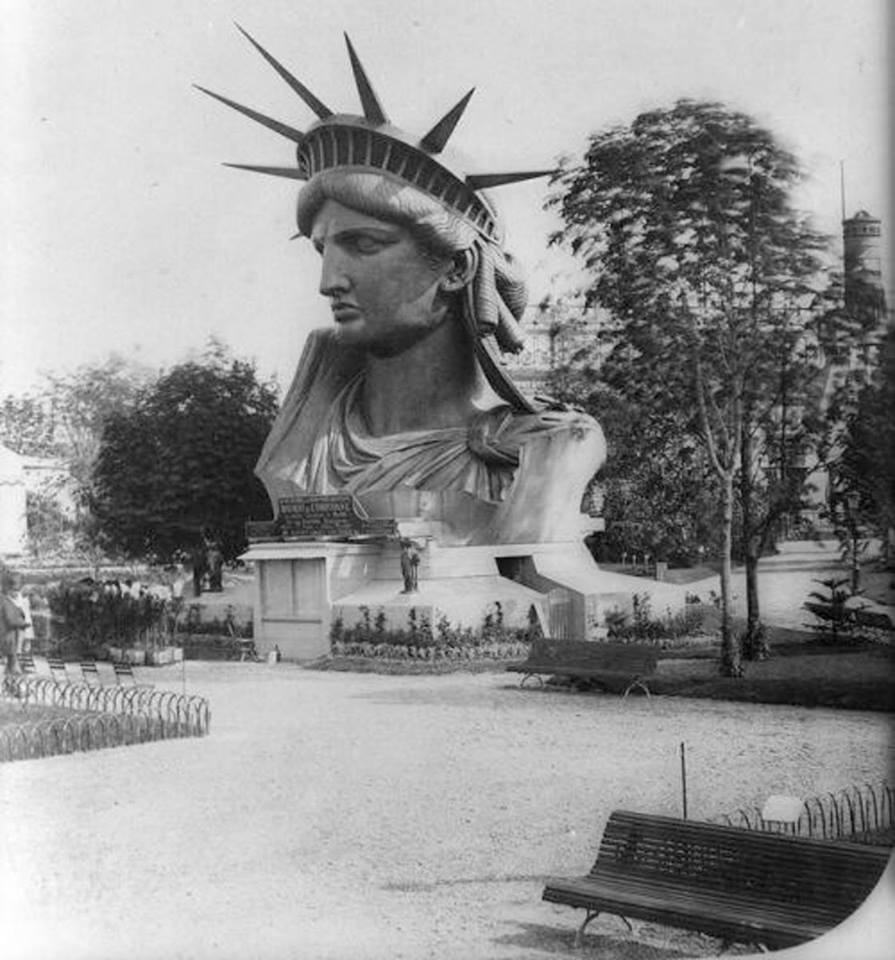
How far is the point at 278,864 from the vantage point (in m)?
6.73

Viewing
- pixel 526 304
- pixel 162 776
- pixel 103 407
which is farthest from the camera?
pixel 526 304

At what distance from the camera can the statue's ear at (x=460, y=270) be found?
10.4 m

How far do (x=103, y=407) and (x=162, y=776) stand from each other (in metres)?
2.54

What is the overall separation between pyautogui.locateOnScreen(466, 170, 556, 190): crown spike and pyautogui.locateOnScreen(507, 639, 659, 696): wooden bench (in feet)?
10.0

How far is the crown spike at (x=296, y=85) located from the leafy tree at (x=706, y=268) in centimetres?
157

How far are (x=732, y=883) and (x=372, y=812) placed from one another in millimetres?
2074

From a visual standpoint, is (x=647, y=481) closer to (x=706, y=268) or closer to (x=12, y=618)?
(x=706, y=268)

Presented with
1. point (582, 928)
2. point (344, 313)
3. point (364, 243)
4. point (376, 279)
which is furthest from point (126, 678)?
point (582, 928)

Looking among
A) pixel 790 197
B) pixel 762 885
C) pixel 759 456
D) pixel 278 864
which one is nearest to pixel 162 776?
pixel 278 864

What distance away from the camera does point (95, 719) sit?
8062 millimetres

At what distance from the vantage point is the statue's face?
9945 millimetres

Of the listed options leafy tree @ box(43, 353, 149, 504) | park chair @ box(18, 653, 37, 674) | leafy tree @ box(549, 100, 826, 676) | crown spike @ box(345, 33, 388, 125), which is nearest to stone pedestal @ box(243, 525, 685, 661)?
leafy tree @ box(549, 100, 826, 676)

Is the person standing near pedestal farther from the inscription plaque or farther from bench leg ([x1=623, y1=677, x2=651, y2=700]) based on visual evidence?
bench leg ([x1=623, y1=677, x2=651, y2=700])

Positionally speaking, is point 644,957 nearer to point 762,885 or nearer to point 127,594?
point 762,885
